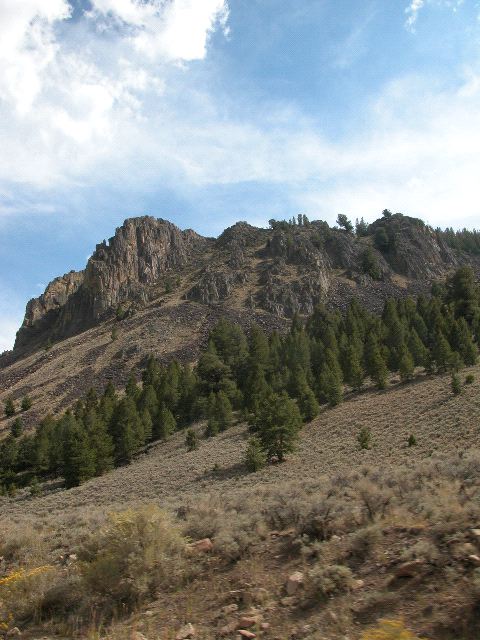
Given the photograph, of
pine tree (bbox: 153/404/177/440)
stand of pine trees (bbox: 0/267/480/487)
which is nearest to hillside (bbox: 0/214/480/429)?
stand of pine trees (bbox: 0/267/480/487)

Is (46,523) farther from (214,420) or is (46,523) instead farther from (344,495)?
(214,420)

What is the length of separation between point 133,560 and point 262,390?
48.1 meters

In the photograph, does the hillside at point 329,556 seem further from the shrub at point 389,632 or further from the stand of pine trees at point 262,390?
the stand of pine trees at point 262,390

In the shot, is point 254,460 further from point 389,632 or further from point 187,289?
point 187,289

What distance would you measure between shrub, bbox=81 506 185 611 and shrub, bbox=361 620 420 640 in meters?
3.93

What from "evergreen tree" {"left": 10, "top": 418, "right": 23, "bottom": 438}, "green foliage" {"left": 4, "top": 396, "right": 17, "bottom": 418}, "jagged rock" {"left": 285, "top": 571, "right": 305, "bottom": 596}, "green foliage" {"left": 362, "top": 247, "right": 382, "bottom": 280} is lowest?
"jagged rock" {"left": 285, "top": 571, "right": 305, "bottom": 596}

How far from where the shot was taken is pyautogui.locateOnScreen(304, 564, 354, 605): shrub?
6.42 meters

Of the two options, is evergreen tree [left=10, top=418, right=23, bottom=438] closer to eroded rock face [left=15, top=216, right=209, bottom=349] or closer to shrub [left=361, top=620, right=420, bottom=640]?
eroded rock face [left=15, top=216, right=209, bottom=349]

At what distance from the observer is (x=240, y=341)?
87.4 meters

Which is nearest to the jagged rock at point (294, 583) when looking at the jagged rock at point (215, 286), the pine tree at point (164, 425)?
the pine tree at point (164, 425)

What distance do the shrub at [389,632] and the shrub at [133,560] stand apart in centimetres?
393

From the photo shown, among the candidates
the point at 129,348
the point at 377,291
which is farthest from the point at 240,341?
the point at 377,291

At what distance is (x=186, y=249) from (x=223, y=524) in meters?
177

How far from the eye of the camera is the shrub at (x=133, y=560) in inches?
307
